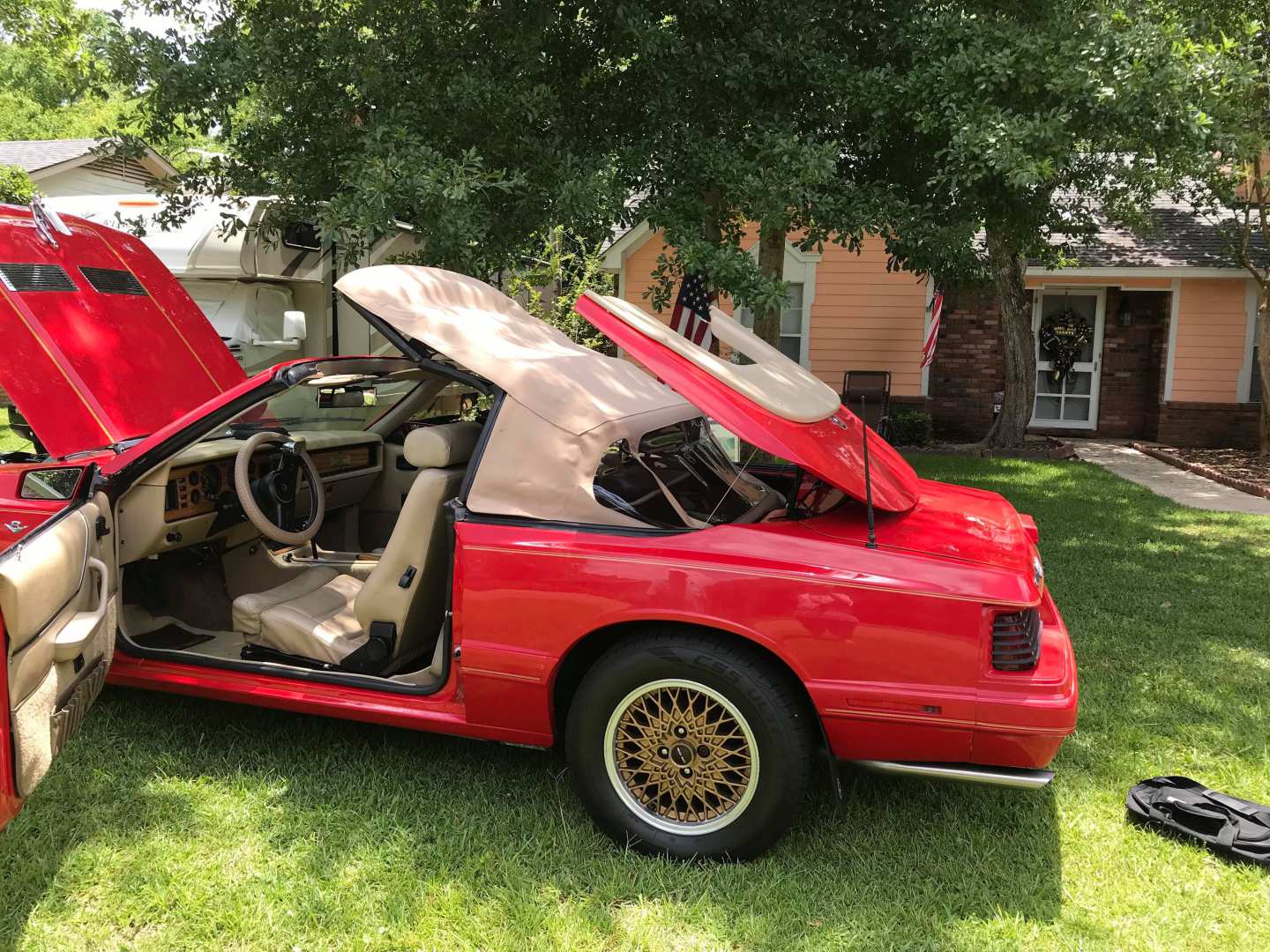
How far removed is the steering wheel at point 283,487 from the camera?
4.05 metres

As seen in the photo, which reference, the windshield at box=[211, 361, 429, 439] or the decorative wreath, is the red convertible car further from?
the decorative wreath

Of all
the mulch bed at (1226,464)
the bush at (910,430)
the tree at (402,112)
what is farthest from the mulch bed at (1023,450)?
the tree at (402,112)

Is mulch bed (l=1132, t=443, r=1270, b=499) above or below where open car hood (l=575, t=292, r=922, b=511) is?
below

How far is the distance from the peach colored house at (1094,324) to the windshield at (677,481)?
10.9 m

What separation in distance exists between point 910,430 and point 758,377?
37.2ft

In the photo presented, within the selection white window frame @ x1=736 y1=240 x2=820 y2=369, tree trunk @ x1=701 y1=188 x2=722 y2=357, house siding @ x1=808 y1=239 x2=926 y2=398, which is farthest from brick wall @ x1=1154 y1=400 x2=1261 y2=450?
tree trunk @ x1=701 y1=188 x2=722 y2=357

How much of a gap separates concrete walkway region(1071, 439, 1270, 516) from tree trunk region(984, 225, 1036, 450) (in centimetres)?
97

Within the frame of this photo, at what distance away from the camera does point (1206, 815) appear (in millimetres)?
3416

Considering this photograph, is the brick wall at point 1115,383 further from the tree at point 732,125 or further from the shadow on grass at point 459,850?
the shadow on grass at point 459,850

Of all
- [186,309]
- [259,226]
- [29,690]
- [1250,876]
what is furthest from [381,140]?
[1250,876]

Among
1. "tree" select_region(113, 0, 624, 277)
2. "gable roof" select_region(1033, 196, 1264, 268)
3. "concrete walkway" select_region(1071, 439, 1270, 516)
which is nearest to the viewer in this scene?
"tree" select_region(113, 0, 624, 277)

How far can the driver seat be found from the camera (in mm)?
3531

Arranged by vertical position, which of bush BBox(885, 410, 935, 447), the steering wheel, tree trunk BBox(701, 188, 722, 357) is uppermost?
tree trunk BBox(701, 188, 722, 357)

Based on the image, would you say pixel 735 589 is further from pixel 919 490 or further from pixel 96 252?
pixel 96 252
